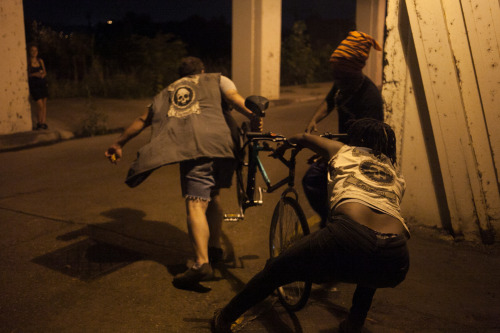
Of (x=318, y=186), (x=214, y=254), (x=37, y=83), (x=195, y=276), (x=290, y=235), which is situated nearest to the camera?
(x=290, y=235)

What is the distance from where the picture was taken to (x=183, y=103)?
4125mm

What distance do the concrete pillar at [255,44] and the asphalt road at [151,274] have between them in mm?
9670

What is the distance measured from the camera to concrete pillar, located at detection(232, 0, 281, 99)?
1548cm

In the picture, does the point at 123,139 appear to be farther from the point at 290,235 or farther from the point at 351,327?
the point at 351,327

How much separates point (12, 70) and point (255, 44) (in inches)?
302

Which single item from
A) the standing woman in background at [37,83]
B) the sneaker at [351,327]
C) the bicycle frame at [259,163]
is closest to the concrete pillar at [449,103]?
the bicycle frame at [259,163]

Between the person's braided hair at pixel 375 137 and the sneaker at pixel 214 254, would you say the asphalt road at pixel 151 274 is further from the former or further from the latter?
the person's braided hair at pixel 375 137

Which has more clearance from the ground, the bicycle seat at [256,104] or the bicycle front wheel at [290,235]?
the bicycle seat at [256,104]

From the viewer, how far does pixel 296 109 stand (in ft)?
50.2

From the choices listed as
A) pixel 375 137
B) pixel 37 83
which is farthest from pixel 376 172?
pixel 37 83

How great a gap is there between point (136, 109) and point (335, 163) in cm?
1149

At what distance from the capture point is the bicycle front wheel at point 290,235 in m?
3.58

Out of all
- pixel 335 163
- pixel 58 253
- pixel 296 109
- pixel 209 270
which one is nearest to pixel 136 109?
pixel 296 109

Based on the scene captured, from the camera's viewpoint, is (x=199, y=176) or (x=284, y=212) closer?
(x=284, y=212)
